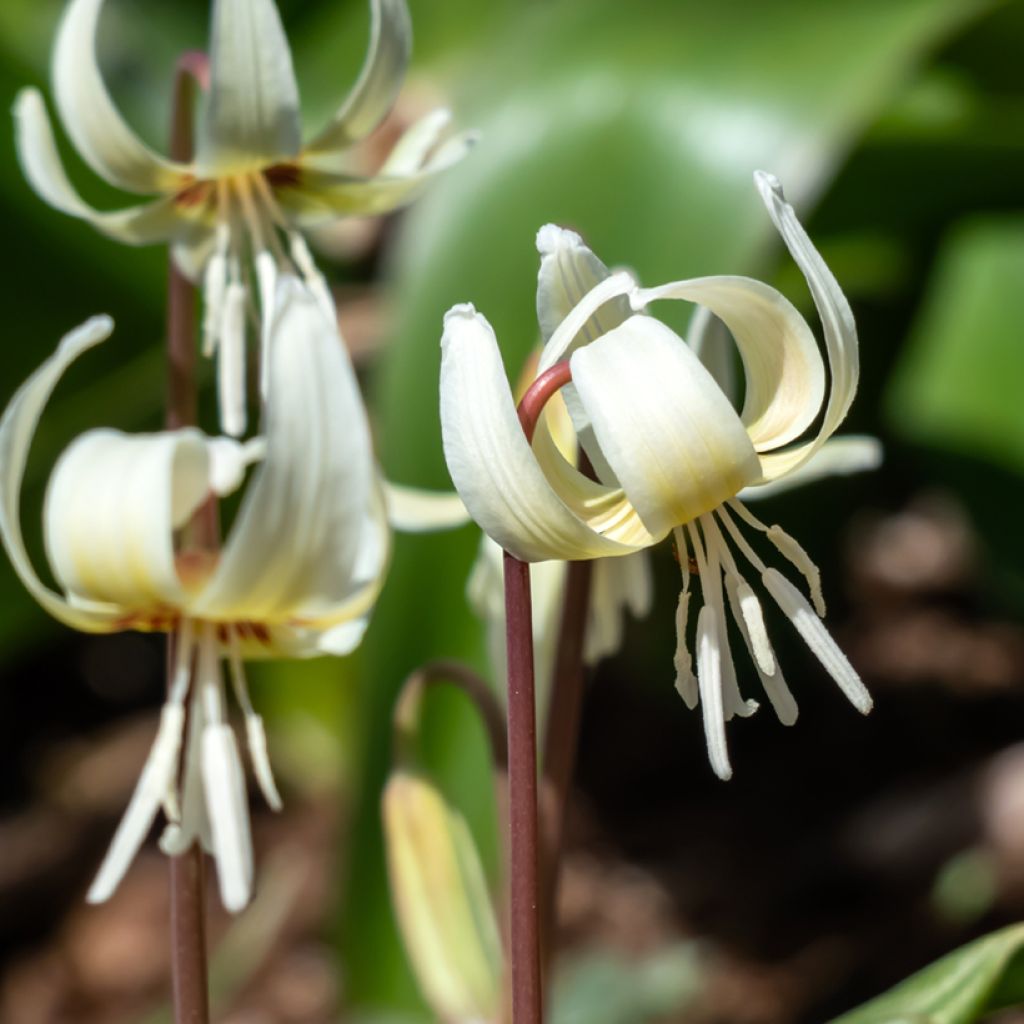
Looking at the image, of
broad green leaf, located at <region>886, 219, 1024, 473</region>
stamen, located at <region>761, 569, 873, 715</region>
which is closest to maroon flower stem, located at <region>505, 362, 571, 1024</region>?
stamen, located at <region>761, 569, 873, 715</region>

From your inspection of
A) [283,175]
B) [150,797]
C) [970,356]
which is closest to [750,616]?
[150,797]

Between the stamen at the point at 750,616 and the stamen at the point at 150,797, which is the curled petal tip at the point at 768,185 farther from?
the stamen at the point at 150,797

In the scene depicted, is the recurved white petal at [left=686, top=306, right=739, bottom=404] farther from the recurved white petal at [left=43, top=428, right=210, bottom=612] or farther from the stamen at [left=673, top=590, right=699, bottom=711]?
the recurved white petal at [left=43, top=428, right=210, bottom=612]

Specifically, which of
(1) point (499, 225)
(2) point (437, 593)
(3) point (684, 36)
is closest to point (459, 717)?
(2) point (437, 593)

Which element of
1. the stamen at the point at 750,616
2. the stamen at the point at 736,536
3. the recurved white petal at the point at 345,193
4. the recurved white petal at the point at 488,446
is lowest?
the stamen at the point at 750,616

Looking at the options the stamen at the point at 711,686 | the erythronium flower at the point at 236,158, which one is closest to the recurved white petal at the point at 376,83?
the erythronium flower at the point at 236,158
